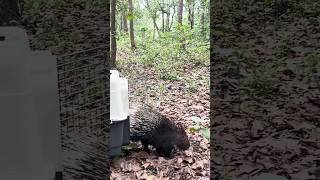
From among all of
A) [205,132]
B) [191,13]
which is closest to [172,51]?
[191,13]

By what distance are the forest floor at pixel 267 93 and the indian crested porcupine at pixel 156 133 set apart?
A: 2.99 feet

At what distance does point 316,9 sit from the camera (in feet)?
7.93

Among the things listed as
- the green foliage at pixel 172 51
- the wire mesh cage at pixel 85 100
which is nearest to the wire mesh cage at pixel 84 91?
the wire mesh cage at pixel 85 100

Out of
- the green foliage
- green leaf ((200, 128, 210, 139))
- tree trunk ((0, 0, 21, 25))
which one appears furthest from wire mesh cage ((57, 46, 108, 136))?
the green foliage

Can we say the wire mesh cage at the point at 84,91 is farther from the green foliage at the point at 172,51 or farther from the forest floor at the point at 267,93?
the green foliage at the point at 172,51

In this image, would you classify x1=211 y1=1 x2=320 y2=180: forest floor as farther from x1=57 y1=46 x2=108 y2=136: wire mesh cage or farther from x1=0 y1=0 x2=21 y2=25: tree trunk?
x1=0 y1=0 x2=21 y2=25: tree trunk

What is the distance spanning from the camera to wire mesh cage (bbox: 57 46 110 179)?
2158mm

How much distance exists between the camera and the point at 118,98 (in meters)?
2.71

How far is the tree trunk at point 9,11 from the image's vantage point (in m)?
2.14

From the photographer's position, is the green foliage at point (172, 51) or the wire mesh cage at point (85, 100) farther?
the green foliage at point (172, 51)

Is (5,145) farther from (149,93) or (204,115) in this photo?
(149,93)

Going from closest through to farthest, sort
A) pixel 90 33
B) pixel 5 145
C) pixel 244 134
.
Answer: pixel 5 145 < pixel 90 33 < pixel 244 134

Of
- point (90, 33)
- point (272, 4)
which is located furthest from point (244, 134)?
point (90, 33)

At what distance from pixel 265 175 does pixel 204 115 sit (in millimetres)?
1928
